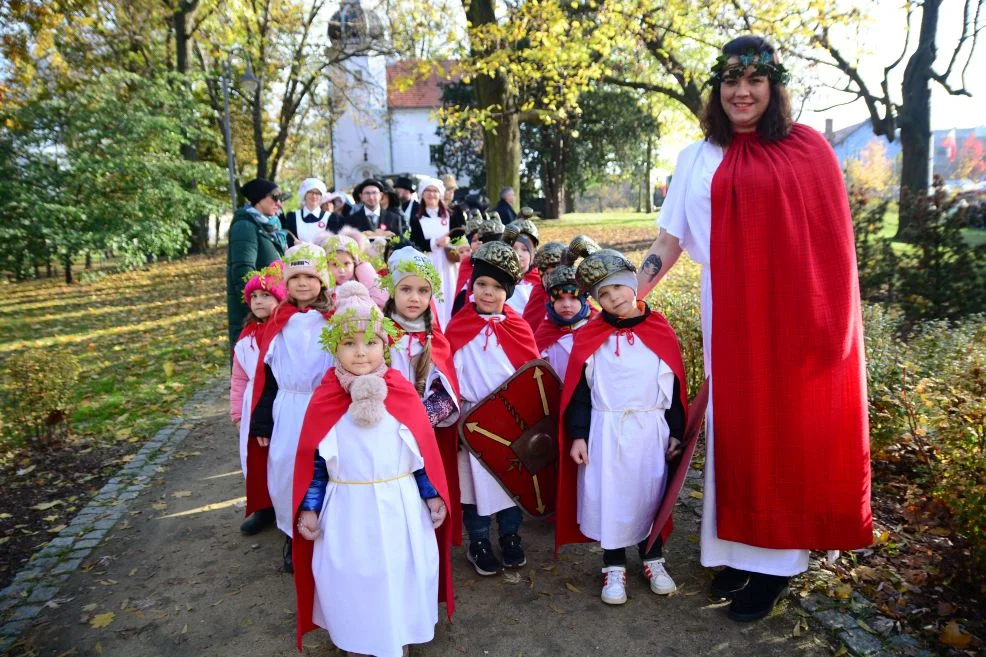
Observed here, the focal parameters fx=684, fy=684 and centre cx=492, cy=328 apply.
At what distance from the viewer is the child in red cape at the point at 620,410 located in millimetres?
3510

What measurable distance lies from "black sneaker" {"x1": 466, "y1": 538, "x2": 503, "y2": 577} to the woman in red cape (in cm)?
135

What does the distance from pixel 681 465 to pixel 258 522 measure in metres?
2.87

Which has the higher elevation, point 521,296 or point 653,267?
point 653,267

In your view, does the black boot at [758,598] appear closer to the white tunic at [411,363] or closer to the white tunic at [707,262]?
the white tunic at [707,262]

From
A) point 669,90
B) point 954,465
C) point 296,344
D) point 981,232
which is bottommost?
point 954,465

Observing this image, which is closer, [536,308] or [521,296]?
[536,308]

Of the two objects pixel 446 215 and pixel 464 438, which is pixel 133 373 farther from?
pixel 464 438

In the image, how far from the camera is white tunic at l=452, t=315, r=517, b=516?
391 centimetres

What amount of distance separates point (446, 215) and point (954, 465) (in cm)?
657

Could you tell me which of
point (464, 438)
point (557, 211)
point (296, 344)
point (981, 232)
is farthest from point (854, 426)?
point (557, 211)

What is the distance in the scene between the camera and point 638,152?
3238cm

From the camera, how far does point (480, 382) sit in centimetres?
394

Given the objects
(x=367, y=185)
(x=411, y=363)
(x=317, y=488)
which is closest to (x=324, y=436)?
(x=317, y=488)

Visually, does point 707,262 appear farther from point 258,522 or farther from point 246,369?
point 258,522
